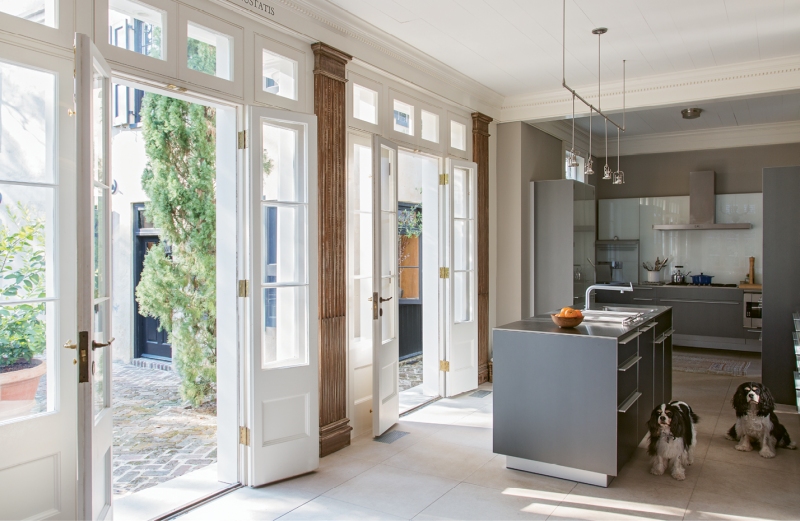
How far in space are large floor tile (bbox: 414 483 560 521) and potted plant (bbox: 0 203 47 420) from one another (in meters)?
1.88

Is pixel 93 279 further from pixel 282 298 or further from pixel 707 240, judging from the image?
pixel 707 240

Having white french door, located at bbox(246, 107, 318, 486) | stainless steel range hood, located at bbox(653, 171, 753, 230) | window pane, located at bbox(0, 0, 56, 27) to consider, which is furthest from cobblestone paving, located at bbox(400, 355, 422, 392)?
window pane, located at bbox(0, 0, 56, 27)

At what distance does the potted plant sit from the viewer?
224 cm

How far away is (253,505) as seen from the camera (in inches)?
119

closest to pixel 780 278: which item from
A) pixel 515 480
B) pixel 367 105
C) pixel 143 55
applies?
pixel 515 480

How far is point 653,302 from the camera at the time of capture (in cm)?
780

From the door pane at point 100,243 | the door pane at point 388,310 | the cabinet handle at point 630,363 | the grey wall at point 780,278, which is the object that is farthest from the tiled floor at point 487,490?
the door pane at point 100,243

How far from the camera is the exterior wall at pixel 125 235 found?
668 centimetres

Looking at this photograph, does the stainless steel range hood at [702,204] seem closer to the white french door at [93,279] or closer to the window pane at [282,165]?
the window pane at [282,165]

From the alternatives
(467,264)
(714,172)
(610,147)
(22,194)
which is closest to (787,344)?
(467,264)

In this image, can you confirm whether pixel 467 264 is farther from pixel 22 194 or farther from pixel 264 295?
pixel 22 194

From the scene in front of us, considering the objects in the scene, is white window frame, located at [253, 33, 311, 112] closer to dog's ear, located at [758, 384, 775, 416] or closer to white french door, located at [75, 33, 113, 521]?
white french door, located at [75, 33, 113, 521]

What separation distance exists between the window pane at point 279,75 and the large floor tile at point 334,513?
2.39 m

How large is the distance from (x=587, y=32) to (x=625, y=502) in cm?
323
